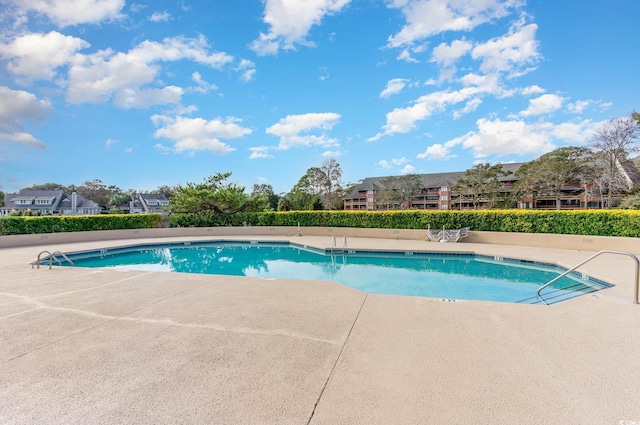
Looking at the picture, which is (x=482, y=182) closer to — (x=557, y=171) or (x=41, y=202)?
(x=557, y=171)

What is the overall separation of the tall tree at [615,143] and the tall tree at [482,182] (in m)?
14.4

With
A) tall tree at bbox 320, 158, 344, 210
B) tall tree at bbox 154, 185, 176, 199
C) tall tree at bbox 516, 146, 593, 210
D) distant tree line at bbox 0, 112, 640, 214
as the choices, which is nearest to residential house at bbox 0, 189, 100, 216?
distant tree line at bbox 0, 112, 640, 214

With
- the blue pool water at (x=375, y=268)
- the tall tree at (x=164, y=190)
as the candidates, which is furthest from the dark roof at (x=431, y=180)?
the blue pool water at (x=375, y=268)

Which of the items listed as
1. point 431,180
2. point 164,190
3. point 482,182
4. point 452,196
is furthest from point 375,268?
point 164,190

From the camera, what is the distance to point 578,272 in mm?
6973

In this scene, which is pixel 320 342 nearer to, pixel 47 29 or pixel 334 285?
pixel 334 285

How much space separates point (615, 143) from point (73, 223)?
33.3m

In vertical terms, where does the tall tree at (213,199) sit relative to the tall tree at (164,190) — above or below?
below

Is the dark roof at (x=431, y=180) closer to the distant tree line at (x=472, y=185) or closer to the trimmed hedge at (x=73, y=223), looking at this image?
the distant tree line at (x=472, y=185)

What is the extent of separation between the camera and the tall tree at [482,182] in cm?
3834

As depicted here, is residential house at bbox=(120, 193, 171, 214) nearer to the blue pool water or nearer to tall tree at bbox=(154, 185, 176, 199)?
tall tree at bbox=(154, 185, 176, 199)

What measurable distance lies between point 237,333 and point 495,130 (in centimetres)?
2015

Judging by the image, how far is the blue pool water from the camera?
261 inches

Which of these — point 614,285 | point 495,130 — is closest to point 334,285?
point 614,285
